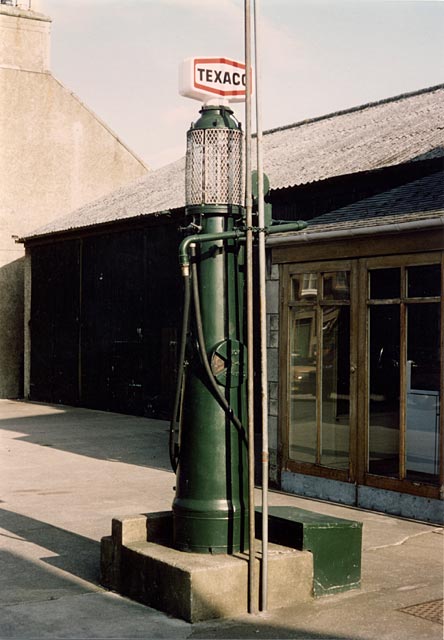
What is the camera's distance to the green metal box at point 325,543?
5.93 metres

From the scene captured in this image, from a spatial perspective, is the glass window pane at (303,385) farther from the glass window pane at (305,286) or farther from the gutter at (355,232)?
the gutter at (355,232)

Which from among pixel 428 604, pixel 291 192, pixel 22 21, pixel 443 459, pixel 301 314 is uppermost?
pixel 22 21

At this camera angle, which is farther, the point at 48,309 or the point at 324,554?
the point at 48,309

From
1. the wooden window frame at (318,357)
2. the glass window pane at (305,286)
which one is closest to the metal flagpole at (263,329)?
the wooden window frame at (318,357)

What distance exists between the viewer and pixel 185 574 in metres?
5.38

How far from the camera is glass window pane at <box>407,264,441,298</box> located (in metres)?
8.41

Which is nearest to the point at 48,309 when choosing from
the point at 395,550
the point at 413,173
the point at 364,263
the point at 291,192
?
the point at 291,192

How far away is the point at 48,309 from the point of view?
2292cm

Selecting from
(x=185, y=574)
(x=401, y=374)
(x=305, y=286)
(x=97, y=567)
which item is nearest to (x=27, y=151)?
(x=305, y=286)

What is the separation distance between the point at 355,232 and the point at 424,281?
0.84 metres

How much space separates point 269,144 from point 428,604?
541 inches

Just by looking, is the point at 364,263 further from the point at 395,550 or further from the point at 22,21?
the point at 22,21

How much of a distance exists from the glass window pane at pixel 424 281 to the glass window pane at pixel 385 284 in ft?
0.45

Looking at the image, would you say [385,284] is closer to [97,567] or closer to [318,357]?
[318,357]
